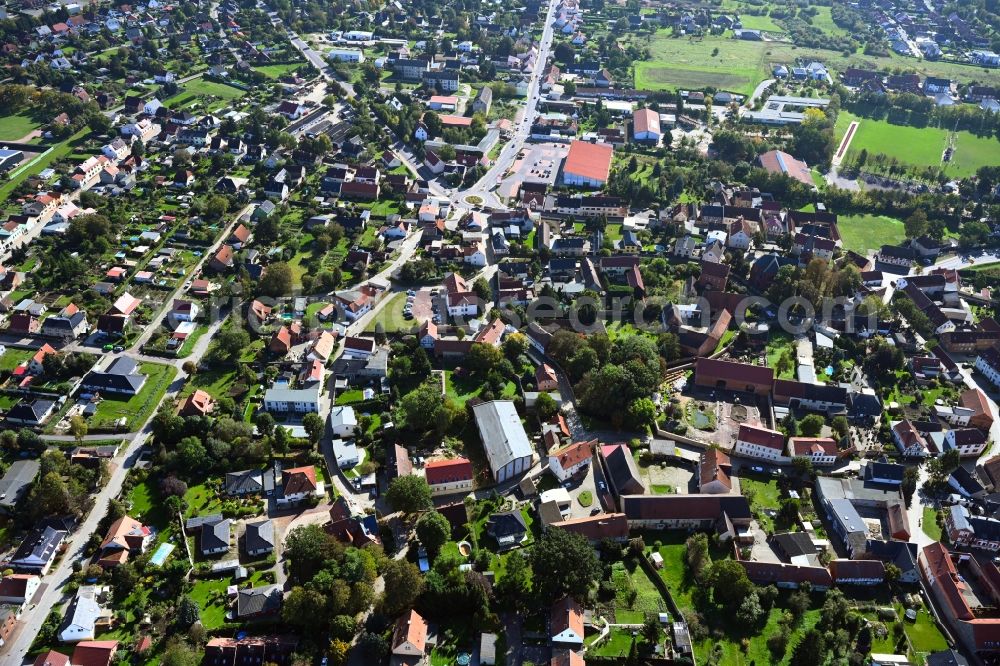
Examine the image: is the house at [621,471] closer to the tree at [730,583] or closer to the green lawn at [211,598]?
the tree at [730,583]

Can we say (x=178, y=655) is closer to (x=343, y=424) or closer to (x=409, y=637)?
(x=409, y=637)

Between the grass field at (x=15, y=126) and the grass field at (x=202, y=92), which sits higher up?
the grass field at (x=202, y=92)

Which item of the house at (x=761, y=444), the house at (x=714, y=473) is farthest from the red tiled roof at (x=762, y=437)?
the house at (x=714, y=473)

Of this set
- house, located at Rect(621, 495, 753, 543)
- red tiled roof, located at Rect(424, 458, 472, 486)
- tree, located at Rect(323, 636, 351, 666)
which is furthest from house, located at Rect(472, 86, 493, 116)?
tree, located at Rect(323, 636, 351, 666)

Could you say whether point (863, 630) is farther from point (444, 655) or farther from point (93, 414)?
point (93, 414)

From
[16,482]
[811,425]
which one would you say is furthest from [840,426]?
[16,482]

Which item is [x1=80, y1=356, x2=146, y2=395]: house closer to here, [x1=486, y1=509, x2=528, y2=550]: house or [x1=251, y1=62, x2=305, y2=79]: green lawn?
[x1=486, y1=509, x2=528, y2=550]: house
